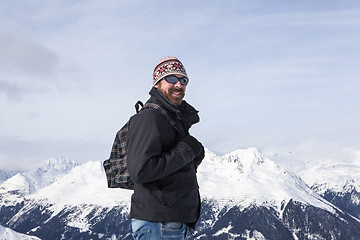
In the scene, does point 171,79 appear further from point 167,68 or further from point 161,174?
point 161,174

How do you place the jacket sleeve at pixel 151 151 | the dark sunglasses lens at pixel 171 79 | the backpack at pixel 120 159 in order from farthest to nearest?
the dark sunglasses lens at pixel 171 79 → the backpack at pixel 120 159 → the jacket sleeve at pixel 151 151

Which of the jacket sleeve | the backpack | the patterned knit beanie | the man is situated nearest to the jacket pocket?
the man

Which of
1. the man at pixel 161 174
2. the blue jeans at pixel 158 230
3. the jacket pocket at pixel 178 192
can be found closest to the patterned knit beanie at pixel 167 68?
the man at pixel 161 174

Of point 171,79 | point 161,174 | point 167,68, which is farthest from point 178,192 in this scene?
point 167,68

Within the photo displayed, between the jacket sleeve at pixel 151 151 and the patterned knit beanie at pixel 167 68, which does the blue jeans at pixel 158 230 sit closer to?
the jacket sleeve at pixel 151 151

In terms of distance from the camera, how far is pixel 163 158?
23.8ft

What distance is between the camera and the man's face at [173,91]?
8039 mm

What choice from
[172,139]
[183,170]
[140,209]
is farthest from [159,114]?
[140,209]

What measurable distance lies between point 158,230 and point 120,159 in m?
1.42

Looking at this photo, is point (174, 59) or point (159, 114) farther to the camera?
point (174, 59)

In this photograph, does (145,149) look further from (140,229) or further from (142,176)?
(140,229)

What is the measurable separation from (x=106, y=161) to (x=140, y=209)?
1.23 meters

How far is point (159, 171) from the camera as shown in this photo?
23.3 ft

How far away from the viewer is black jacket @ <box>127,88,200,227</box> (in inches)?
282
